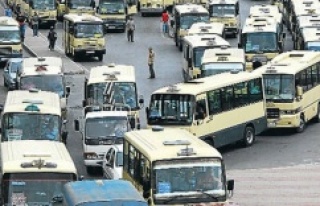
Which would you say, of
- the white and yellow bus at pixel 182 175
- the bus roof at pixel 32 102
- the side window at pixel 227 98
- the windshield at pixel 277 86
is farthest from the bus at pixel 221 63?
the white and yellow bus at pixel 182 175

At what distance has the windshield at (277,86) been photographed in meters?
47.1

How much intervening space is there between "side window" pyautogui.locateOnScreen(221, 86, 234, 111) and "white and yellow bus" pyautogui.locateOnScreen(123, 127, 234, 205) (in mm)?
11859

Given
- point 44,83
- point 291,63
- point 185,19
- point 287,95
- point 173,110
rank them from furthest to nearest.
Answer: point 185,19
point 291,63
point 44,83
point 287,95
point 173,110

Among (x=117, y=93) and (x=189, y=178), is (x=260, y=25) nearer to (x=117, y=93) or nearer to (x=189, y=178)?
(x=117, y=93)

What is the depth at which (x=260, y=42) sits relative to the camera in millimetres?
59406

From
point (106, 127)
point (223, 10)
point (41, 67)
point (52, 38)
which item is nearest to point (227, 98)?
point (106, 127)

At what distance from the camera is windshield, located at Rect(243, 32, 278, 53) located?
5894cm

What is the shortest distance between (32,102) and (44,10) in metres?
38.7

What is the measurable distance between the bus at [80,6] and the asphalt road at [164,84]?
1460mm

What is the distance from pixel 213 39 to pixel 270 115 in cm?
1098

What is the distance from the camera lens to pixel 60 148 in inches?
1281

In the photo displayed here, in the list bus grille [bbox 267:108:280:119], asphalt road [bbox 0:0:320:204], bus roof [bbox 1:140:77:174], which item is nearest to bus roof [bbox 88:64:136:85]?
asphalt road [bbox 0:0:320:204]

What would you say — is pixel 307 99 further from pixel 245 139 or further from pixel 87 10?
pixel 87 10

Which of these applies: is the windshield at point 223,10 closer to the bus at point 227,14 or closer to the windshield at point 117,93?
the bus at point 227,14
